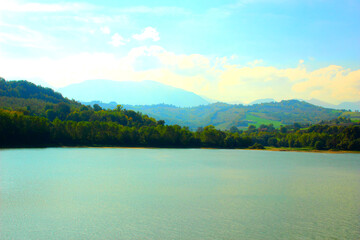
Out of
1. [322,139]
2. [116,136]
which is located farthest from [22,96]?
[322,139]

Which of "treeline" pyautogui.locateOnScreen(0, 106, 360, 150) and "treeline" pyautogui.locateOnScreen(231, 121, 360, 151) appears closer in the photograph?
"treeline" pyautogui.locateOnScreen(0, 106, 360, 150)

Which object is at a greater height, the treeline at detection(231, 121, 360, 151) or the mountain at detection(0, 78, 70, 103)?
the mountain at detection(0, 78, 70, 103)

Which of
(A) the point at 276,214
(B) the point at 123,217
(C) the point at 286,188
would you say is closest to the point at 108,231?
(B) the point at 123,217

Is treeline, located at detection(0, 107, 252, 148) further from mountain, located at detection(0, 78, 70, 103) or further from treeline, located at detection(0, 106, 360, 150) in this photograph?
mountain, located at detection(0, 78, 70, 103)

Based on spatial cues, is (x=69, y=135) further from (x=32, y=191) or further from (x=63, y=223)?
(x=63, y=223)

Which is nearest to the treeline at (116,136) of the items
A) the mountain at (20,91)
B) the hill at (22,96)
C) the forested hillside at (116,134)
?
the forested hillside at (116,134)

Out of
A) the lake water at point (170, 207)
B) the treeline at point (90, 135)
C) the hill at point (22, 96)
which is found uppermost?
the hill at point (22, 96)

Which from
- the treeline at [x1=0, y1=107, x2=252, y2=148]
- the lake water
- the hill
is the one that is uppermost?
the hill

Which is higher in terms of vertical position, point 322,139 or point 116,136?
point 322,139

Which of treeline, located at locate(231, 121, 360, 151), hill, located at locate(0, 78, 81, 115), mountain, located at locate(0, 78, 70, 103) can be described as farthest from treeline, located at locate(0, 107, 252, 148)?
mountain, located at locate(0, 78, 70, 103)

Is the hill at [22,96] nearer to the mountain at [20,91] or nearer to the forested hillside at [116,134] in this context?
the mountain at [20,91]

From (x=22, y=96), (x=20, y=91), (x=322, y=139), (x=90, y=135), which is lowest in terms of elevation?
(x=90, y=135)

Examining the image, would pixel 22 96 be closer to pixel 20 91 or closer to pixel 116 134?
pixel 20 91

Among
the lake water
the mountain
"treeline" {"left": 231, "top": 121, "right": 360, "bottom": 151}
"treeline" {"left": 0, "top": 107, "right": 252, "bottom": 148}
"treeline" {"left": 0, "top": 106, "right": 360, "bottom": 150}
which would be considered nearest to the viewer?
the lake water
